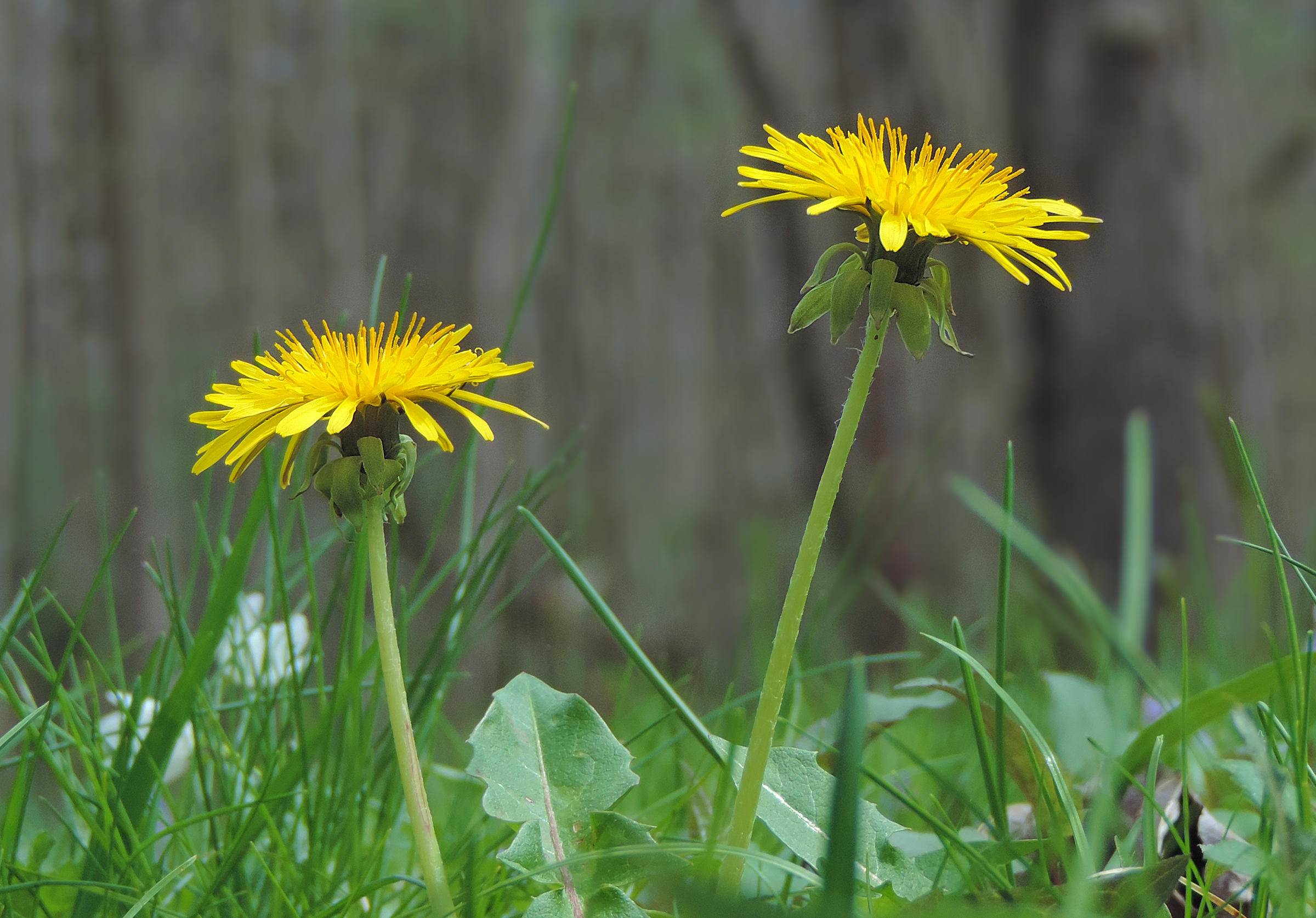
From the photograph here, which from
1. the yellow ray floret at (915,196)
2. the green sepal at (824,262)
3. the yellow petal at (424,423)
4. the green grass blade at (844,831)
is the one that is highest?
the yellow ray floret at (915,196)

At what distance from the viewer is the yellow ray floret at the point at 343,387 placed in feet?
1.64

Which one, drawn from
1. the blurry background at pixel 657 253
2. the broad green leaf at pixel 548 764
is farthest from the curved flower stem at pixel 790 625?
the blurry background at pixel 657 253

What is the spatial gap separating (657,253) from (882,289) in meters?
14.7

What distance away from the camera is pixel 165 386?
10.4m

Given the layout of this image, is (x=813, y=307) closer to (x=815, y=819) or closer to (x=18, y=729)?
(x=815, y=819)

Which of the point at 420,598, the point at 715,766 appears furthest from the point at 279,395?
the point at 715,766

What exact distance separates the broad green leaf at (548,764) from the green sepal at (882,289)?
0.30m

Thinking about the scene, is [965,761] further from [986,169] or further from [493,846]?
[986,169]

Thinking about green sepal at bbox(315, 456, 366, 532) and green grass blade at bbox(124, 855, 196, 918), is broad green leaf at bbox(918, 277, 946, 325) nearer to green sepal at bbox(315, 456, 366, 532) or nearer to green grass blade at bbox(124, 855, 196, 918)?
green sepal at bbox(315, 456, 366, 532)

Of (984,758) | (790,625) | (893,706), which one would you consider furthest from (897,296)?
(893,706)

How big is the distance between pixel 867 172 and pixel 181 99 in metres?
8.93

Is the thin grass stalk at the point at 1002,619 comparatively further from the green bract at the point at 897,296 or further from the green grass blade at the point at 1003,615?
the green bract at the point at 897,296

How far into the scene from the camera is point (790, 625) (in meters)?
0.50

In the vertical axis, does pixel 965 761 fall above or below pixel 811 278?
below
